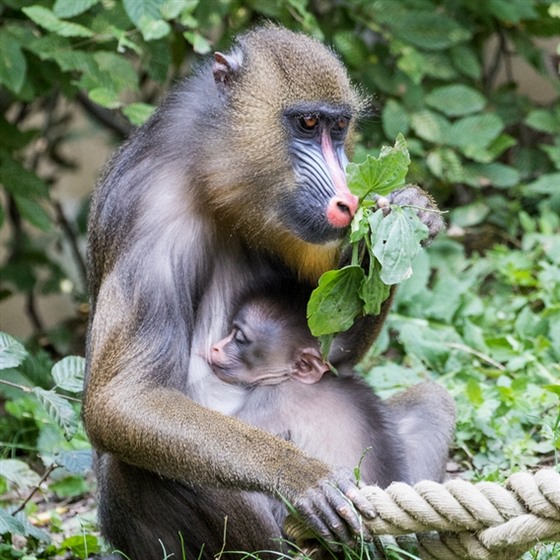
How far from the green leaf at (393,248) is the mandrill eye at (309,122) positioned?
0.61m

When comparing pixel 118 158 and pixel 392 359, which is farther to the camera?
pixel 392 359

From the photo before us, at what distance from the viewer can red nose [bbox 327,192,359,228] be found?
4742 millimetres

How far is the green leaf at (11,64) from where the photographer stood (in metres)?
6.81

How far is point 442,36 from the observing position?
840 cm

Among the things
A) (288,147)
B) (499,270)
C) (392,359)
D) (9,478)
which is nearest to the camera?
(288,147)

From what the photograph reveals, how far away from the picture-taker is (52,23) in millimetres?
6555

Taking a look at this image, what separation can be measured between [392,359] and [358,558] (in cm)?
346

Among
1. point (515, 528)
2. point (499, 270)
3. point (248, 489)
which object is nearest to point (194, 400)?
point (248, 489)

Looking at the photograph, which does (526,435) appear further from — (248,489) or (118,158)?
(118,158)

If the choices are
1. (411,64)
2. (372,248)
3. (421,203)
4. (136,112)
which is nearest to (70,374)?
(372,248)

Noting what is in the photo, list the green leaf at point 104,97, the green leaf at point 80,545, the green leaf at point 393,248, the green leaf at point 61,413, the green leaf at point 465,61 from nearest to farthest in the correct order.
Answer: the green leaf at point 393,248, the green leaf at point 61,413, the green leaf at point 80,545, the green leaf at point 104,97, the green leaf at point 465,61

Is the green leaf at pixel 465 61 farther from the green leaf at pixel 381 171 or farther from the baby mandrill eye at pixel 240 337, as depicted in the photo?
the green leaf at pixel 381 171

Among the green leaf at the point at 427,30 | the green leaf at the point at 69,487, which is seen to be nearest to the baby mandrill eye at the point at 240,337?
the green leaf at the point at 69,487

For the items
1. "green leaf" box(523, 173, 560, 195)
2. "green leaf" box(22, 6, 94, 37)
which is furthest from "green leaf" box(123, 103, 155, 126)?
"green leaf" box(523, 173, 560, 195)
